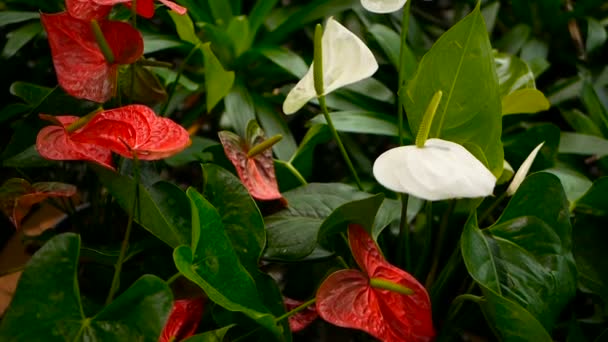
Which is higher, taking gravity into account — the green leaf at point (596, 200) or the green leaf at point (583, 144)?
the green leaf at point (596, 200)

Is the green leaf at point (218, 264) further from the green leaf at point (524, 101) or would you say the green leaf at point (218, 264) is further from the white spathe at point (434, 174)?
the green leaf at point (524, 101)

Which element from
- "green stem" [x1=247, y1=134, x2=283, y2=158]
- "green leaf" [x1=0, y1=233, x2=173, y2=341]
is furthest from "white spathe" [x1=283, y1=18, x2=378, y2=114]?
"green leaf" [x1=0, y1=233, x2=173, y2=341]

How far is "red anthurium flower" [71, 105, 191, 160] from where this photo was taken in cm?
55

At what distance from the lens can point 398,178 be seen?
480mm

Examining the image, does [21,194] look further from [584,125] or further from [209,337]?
[584,125]

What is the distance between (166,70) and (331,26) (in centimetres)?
34

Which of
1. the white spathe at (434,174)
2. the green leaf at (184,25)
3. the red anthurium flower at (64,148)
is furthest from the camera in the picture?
the green leaf at (184,25)

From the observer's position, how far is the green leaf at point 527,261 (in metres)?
0.55

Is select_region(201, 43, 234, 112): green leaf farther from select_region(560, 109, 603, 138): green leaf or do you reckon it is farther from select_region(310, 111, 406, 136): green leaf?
select_region(560, 109, 603, 138): green leaf

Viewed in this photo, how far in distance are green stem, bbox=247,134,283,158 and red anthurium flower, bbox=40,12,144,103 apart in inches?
5.5

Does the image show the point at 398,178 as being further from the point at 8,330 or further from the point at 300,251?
the point at 8,330

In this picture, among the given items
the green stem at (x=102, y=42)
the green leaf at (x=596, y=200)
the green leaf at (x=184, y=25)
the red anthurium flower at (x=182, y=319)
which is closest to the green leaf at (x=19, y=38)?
the green leaf at (x=184, y=25)

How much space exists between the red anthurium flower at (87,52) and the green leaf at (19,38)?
0.31m

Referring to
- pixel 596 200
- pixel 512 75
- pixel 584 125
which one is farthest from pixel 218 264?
pixel 584 125
